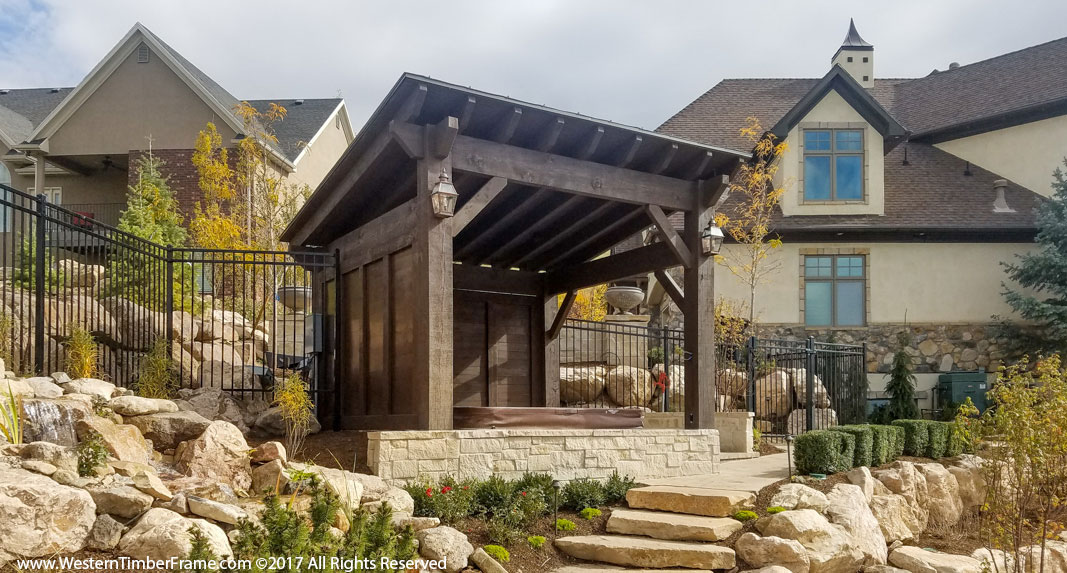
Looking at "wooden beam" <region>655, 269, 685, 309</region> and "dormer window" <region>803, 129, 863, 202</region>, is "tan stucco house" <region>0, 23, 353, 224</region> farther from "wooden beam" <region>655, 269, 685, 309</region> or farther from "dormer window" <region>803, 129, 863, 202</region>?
"wooden beam" <region>655, 269, 685, 309</region>

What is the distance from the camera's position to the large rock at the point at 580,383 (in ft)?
48.2

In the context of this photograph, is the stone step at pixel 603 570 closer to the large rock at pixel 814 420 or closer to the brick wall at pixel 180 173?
the large rock at pixel 814 420

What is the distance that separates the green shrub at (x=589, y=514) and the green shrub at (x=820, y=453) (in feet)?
9.09

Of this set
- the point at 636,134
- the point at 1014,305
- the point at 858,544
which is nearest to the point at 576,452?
the point at 858,544

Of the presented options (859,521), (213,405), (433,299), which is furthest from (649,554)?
(213,405)

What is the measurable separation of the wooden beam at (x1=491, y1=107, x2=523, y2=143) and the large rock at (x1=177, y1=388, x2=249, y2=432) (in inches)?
158

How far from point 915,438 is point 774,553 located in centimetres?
511

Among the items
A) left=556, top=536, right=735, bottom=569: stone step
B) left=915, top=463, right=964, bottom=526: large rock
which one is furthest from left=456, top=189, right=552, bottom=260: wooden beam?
left=915, top=463, right=964, bottom=526: large rock

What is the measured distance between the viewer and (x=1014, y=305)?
17.4 metres

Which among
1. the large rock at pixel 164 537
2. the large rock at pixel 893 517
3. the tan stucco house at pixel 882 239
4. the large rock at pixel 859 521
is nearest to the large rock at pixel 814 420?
the tan stucco house at pixel 882 239

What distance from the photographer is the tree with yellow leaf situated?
1730 centimetres

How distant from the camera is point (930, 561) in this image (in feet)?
25.9

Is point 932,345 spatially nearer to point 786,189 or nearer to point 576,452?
point 786,189

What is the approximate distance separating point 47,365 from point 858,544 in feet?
25.9
